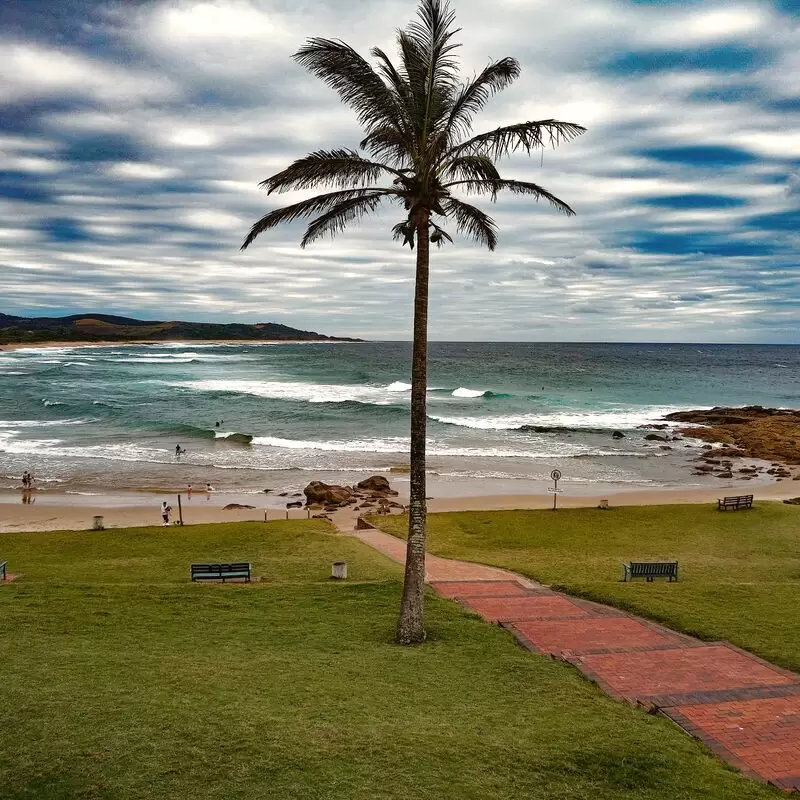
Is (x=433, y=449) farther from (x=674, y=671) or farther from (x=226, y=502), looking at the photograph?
(x=674, y=671)

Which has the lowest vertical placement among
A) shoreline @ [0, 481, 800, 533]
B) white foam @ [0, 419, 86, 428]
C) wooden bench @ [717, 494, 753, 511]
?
shoreline @ [0, 481, 800, 533]

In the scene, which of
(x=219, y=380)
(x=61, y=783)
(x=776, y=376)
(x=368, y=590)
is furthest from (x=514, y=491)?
(x=776, y=376)

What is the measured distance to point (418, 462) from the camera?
11.6 metres

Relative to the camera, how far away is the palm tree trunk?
448 inches

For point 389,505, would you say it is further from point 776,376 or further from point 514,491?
point 776,376

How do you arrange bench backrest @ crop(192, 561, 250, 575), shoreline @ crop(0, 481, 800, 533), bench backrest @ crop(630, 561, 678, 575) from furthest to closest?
shoreline @ crop(0, 481, 800, 533), bench backrest @ crop(630, 561, 678, 575), bench backrest @ crop(192, 561, 250, 575)

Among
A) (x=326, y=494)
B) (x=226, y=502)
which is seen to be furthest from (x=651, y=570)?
(x=226, y=502)

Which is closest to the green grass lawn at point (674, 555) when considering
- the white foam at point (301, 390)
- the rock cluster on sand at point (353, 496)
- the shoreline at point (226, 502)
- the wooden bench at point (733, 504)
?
the wooden bench at point (733, 504)

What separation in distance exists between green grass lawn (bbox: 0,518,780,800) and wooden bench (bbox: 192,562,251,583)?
2.00 meters

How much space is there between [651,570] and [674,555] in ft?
15.9

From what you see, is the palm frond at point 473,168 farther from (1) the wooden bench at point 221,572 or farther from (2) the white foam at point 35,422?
(2) the white foam at point 35,422

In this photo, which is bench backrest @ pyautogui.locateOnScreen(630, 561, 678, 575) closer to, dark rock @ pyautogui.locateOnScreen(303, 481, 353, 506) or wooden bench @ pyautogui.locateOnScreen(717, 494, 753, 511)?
wooden bench @ pyautogui.locateOnScreen(717, 494, 753, 511)

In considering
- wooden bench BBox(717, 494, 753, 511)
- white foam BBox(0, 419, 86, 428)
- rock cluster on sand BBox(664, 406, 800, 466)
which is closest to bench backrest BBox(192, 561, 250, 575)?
wooden bench BBox(717, 494, 753, 511)

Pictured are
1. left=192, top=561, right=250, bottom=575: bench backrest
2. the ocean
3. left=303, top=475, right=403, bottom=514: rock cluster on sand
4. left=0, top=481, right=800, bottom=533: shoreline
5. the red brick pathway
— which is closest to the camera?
the red brick pathway
